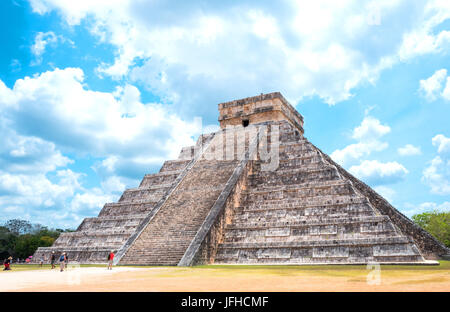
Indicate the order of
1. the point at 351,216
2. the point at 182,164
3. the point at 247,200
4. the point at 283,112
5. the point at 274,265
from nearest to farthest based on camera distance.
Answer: the point at 274,265, the point at 351,216, the point at 247,200, the point at 182,164, the point at 283,112

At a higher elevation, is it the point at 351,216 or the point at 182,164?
the point at 182,164

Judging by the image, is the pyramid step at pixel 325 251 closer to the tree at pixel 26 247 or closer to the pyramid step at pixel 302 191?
the pyramid step at pixel 302 191

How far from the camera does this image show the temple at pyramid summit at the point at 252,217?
1092 cm

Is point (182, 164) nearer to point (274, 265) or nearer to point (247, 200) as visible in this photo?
point (247, 200)

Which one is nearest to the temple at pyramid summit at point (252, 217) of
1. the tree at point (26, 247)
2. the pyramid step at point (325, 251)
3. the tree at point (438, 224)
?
the pyramid step at point (325, 251)

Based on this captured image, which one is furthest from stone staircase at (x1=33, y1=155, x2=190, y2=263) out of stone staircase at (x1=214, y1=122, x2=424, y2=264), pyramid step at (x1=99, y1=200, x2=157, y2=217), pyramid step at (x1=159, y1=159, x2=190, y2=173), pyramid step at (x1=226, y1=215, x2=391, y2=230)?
pyramid step at (x1=226, y1=215, x2=391, y2=230)

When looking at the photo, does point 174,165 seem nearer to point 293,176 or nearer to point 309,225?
point 293,176

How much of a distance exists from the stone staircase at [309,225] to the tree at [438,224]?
15220 mm

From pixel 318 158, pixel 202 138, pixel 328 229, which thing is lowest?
pixel 328 229

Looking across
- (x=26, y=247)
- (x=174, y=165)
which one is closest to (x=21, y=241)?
(x=26, y=247)

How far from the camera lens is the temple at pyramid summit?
10.9m
